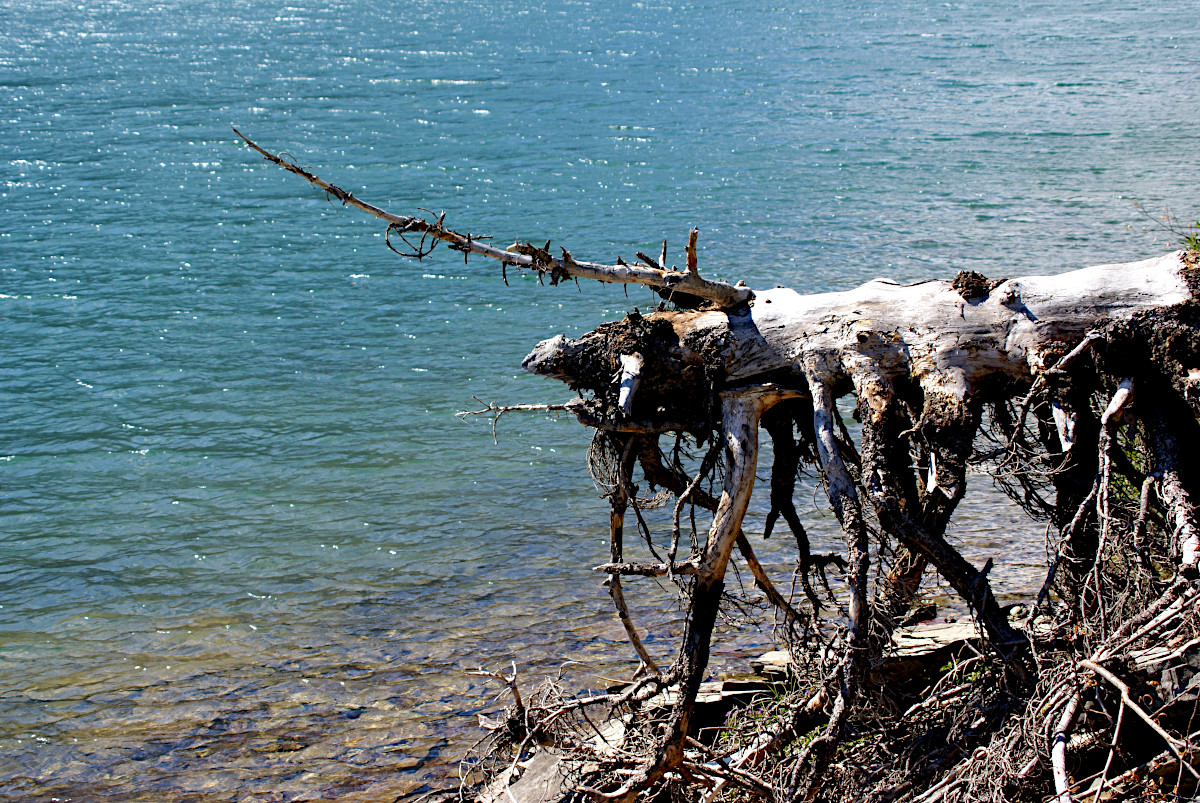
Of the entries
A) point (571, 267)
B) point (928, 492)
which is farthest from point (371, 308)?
point (928, 492)

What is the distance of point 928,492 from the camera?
16.1 feet

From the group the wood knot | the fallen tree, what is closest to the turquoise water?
the fallen tree

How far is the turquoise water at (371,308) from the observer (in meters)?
7.83

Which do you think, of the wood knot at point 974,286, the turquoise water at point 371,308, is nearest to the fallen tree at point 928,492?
the wood knot at point 974,286

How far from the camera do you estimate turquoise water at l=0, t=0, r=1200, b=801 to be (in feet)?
25.7

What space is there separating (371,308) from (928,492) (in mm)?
13827

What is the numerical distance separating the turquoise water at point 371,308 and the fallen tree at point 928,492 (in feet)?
8.17

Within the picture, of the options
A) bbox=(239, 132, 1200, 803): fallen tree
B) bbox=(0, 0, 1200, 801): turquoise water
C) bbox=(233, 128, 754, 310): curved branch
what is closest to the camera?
bbox=(239, 132, 1200, 803): fallen tree

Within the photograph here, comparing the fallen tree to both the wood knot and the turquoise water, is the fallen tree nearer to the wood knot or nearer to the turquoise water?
the wood knot

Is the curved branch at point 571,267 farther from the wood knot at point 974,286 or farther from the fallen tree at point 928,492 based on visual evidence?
the wood knot at point 974,286

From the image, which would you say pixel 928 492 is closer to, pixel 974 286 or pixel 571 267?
pixel 974 286

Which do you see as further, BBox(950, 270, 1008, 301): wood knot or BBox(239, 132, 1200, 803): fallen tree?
BBox(950, 270, 1008, 301): wood knot

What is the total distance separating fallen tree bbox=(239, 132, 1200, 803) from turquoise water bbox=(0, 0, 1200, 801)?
2491mm

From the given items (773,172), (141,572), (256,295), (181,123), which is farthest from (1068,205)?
(181,123)
